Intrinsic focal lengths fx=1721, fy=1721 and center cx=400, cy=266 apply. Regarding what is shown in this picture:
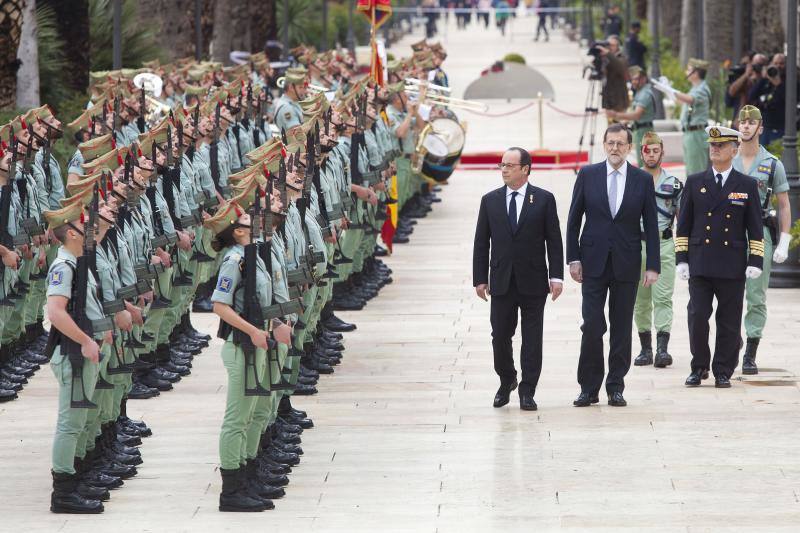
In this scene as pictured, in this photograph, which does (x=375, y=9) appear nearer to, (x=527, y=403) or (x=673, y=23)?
(x=527, y=403)

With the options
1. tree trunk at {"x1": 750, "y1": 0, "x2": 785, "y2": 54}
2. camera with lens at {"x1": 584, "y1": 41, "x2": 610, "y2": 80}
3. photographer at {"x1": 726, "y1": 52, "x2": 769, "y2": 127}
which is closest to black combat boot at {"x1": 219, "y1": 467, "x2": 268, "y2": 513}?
photographer at {"x1": 726, "y1": 52, "x2": 769, "y2": 127}

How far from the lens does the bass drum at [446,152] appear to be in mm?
23844

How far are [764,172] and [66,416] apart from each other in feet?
20.5

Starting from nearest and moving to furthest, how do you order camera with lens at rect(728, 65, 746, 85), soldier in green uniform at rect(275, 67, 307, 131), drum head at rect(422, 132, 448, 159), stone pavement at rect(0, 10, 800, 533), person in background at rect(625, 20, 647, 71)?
stone pavement at rect(0, 10, 800, 533) → soldier in green uniform at rect(275, 67, 307, 131) → drum head at rect(422, 132, 448, 159) → camera with lens at rect(728, 65, 746, 85) → person in background at rect(625, 20, 647, 71)

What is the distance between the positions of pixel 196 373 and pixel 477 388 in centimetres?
247

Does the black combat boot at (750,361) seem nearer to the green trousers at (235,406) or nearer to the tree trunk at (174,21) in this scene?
the green trousers at (235,406)

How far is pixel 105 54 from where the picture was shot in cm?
2847

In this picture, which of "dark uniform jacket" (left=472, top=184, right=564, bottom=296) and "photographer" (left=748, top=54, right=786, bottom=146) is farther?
"photographer" (left=748, top=54, right=786, bottom=146)

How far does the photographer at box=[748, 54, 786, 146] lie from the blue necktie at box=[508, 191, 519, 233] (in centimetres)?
1158

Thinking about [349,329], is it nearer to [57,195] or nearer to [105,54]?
[57,195]

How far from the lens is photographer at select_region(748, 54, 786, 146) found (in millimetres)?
23297

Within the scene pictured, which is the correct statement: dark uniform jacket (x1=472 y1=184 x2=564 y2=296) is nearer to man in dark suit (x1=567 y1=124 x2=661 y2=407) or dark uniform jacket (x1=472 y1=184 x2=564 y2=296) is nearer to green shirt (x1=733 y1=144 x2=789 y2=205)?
man in dark suit (x1=567 y1=124 x2=661 y2=407)

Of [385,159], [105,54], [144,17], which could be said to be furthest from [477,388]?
[144,17]

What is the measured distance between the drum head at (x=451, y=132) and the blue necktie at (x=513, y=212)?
11830 millimetres
